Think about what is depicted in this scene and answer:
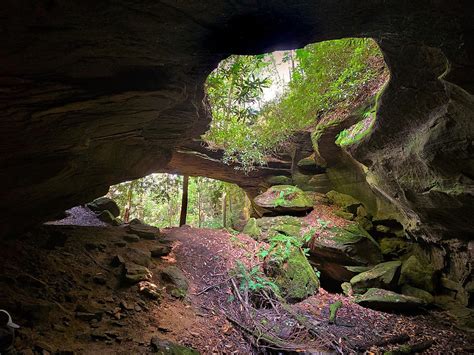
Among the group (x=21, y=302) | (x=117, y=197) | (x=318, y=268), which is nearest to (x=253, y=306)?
(x=318, y=268)

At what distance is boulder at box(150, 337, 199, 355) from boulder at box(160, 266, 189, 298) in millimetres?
1816

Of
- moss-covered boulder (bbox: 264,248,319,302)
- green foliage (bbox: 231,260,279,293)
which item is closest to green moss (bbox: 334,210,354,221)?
moss-covered boulder (bbox: 264,248,319,302)

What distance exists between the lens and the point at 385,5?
2482 mm

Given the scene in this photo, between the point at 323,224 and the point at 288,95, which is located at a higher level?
the point at 288,95

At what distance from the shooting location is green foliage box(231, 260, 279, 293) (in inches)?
279

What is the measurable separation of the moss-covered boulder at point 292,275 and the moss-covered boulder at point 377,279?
121cm

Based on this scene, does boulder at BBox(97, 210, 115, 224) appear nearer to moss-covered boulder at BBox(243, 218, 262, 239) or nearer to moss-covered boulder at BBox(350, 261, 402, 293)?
moss-covered boulder at BBox(243, 218, 262, 239)

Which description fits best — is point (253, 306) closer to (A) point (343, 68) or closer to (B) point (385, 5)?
(B) point (385, 5)

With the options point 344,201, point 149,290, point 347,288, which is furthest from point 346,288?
point 149,290

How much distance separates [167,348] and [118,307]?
142 cm

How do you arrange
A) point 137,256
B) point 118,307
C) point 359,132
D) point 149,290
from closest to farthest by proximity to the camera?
point 118,307, point 149,290, point 137,256, point 359,132

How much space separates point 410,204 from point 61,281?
27.1 ft

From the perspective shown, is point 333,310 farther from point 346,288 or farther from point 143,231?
point 143,231

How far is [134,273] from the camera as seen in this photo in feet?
19.9
